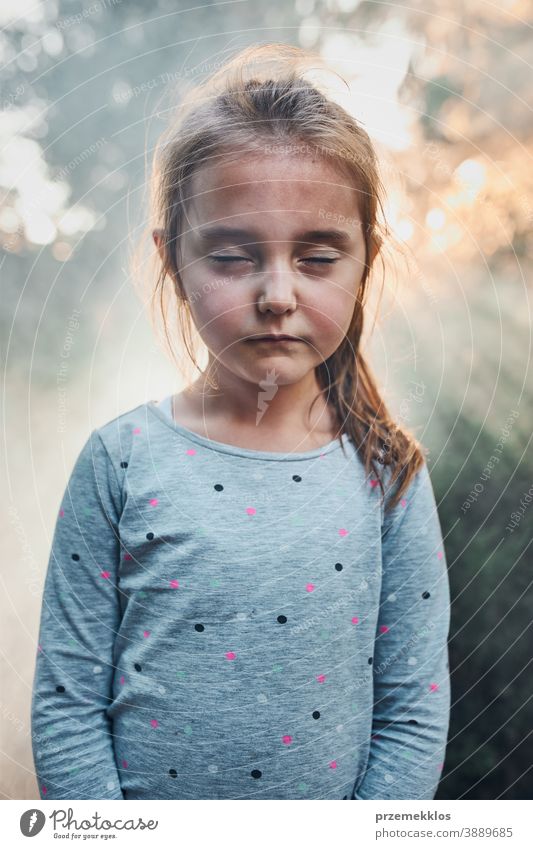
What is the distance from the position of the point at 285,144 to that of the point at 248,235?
0.07 meters

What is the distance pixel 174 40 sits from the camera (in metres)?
0.63

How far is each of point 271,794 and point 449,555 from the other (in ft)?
0.92

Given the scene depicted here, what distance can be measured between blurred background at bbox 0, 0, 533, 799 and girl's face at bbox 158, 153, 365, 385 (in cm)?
11

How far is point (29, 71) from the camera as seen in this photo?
63 centimetres

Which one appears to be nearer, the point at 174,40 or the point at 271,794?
the point at 271,794

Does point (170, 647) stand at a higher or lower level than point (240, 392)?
lower

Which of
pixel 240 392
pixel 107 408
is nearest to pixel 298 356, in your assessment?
pixel 240 392

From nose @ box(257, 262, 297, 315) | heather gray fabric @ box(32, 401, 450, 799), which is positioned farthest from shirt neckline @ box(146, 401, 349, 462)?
nose @ box(257, 262, 297, 315)

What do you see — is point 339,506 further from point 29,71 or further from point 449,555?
point 29,71

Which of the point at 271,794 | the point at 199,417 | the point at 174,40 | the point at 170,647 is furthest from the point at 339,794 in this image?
the point at 174,40

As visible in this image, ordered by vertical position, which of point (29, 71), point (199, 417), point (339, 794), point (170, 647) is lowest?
point (339, 794)

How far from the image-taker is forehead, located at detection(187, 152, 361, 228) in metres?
0.47

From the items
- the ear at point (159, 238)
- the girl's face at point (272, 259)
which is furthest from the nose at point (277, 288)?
the ear at point (159, 238)

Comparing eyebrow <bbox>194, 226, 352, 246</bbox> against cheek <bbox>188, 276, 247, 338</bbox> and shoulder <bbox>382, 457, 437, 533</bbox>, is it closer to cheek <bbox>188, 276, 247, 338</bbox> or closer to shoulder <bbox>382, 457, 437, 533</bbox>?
cheek <bbox>188, 276, 247, 338</bbox>
